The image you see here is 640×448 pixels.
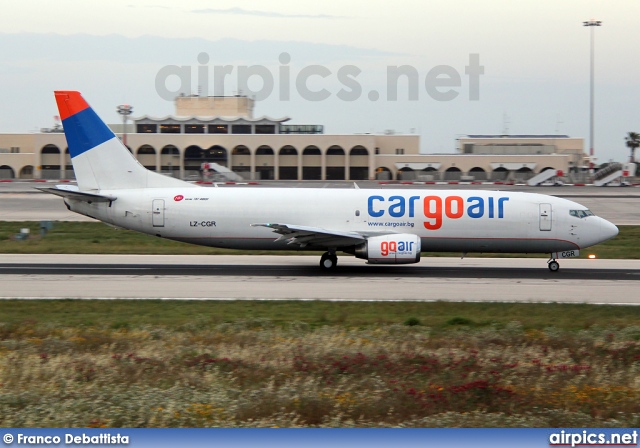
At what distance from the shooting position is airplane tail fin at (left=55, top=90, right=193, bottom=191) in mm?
29500

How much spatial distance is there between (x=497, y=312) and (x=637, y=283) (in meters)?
8.44

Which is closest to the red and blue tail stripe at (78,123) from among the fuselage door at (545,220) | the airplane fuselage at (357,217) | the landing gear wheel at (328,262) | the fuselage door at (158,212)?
the airplane fuselage at (357,217)

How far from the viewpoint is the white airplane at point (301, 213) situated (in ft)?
94.8

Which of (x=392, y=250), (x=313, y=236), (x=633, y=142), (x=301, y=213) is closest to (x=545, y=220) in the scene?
(x=392, y=250)

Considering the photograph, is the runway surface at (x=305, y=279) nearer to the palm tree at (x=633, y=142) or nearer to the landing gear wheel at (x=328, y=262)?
the landing gear wheel at (x=328, y=262)

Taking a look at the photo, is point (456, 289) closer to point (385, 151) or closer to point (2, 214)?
point (2, 214)

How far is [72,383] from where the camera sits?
1284cm

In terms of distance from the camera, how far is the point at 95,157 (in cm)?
2962

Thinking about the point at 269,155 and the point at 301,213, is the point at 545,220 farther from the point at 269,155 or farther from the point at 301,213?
the point at 269,155

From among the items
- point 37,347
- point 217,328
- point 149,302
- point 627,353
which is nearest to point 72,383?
point 37,347

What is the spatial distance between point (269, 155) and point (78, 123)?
241 feet

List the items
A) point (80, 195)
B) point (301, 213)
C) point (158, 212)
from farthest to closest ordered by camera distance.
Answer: point (301, 213), point (158, 212), point (80, 195)

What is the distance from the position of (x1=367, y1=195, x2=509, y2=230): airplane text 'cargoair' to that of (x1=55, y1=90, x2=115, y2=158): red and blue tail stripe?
1097cm

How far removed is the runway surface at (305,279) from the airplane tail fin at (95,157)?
3.26 meters
